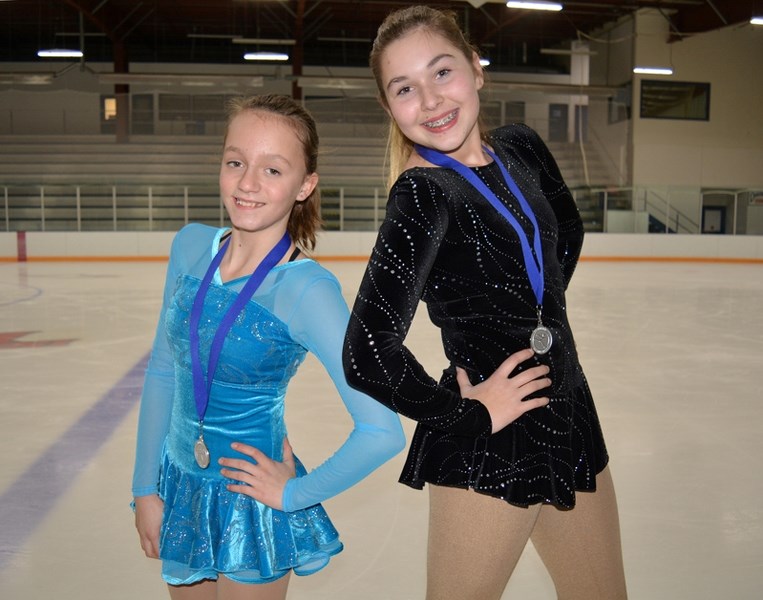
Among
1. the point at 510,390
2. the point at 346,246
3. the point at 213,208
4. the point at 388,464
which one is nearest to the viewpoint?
the point at 510,390

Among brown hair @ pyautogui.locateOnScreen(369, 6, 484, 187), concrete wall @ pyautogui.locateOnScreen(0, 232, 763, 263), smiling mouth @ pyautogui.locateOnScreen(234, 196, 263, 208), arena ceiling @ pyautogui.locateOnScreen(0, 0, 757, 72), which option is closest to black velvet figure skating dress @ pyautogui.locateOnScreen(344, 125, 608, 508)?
brown hair @ pyautogui.locateOnScreen(369, 6, 484, 187)

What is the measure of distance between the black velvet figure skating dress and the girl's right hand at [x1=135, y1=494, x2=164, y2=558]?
401 mm

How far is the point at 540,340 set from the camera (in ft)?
3.95

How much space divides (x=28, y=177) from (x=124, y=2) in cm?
438

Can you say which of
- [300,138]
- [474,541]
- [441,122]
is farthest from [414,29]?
[474,541]

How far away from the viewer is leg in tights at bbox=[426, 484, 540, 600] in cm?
122

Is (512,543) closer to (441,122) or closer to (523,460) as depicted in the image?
(523,460)

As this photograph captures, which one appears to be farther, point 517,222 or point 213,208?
point 213,208

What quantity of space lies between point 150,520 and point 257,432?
229mm

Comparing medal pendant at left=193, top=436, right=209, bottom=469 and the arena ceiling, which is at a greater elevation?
the arena ceiling

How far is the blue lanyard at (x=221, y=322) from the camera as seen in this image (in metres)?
1.25

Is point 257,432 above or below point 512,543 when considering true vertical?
above

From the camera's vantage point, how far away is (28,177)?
1869cm

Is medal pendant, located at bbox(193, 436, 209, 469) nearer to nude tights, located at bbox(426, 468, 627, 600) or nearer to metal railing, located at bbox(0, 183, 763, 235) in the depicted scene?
nude tights, located at bbox(426, 468, 627, 600)
